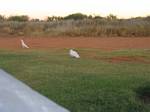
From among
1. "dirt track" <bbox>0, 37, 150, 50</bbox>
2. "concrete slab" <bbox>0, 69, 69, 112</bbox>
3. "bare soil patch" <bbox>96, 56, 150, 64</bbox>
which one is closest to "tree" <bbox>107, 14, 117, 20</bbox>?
"dirt track" <bbox>0, 37, 150, 50</bbox>

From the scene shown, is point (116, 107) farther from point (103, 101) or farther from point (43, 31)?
point (43, 31)

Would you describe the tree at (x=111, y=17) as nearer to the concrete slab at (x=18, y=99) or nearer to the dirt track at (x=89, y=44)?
the dirt track at (x=89, y=44)

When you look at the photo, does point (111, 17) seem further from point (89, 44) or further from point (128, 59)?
point (128, 59)

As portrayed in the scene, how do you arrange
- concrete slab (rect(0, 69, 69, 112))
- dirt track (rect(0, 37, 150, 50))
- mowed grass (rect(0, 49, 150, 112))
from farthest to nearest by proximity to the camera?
dirt track (rect(0, 37, 150, 50))
mowed grass (rect(0, 49, 150, 112))
concrete slab (rect(0, 69, 69, 112))

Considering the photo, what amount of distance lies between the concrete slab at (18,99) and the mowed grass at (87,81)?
18.0 ft

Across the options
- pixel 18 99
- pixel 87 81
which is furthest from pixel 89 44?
pixel 18 99

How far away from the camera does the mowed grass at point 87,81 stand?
31.4ft

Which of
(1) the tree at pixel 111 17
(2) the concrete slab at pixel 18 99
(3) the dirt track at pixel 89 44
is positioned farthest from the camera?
(1) the tree at pixel 111 17

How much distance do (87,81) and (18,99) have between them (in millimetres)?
8218

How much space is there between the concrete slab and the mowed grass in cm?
549

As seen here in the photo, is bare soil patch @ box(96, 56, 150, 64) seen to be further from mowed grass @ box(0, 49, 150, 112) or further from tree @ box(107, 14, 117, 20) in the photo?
tree @ box(107, 14, 117, 20)

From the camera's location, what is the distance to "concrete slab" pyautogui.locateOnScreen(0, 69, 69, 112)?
332 cm

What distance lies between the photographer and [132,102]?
31.9 feet

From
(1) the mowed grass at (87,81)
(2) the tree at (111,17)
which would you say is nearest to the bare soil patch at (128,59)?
(1) the mowed grass at (87,81)
